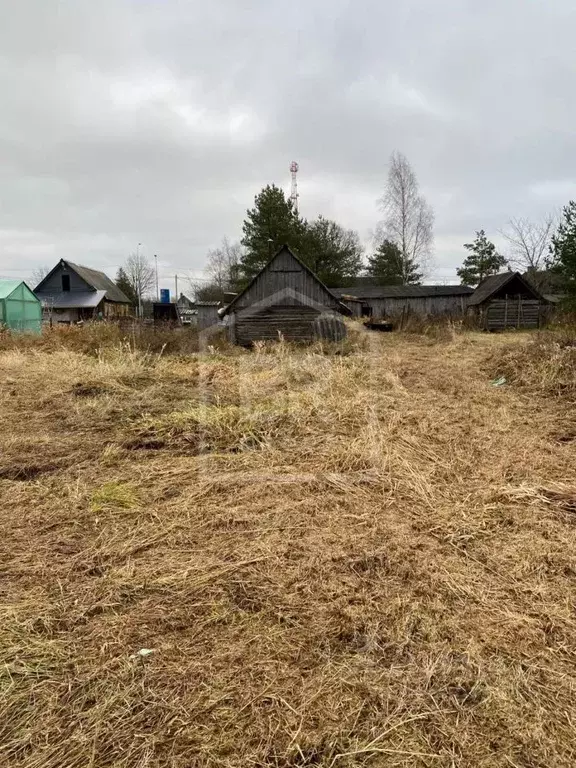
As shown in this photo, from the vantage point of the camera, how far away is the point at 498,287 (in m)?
25.0

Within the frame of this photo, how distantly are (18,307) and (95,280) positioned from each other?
60.3 ft

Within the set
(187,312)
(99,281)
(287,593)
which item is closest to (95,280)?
(99,281)

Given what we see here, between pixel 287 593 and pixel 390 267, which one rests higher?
pixel 390 267

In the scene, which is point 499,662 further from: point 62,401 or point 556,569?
point 62,401

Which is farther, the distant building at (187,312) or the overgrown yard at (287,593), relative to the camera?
the distant building at (187,312)

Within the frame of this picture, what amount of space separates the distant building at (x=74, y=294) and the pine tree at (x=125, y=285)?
40.1ft

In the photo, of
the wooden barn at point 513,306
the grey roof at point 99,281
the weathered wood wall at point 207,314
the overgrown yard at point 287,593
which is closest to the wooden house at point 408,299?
the wooden barn at point 513,306

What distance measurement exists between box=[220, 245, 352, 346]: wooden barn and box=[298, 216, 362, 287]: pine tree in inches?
917

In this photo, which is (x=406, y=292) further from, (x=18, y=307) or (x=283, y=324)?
(x=18, y=307)

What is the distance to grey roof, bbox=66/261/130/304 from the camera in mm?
37000

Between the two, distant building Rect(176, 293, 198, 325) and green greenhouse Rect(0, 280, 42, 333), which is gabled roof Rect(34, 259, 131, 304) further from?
green greenhouse Rect(0, 280, 42, 333)

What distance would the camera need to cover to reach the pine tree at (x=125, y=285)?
169ft

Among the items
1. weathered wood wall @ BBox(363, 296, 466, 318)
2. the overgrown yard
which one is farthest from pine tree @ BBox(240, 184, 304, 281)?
the overgrown yard

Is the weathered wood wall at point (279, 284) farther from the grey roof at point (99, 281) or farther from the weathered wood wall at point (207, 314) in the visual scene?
the grey roof at point (99, 281)
